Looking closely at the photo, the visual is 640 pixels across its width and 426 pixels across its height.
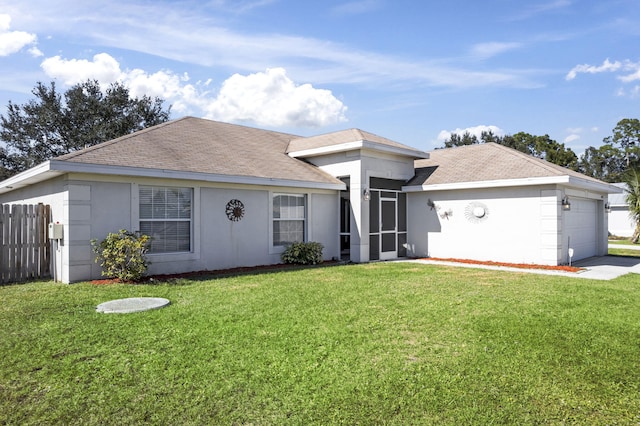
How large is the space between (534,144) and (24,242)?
5401 cm

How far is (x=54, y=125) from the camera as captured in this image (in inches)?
1246

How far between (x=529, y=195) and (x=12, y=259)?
46.9 ft

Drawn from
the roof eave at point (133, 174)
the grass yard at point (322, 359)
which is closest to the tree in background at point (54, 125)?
the roof eave at point (133, 174)

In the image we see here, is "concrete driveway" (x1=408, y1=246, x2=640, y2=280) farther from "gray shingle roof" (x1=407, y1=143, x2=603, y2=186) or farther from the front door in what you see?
→ "gray shingle roof" (x1=407, y1=143, x2=603, y2=186)

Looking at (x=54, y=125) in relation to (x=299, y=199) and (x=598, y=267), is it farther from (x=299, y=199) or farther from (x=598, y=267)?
(x=598, y=267)

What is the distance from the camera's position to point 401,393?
11.8ft

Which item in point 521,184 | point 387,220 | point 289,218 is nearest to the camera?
point 521,184

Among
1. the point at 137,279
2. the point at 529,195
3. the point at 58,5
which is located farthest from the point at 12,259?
the point at 529,195

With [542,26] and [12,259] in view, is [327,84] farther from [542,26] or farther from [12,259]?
[12,259]

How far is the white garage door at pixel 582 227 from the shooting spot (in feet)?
45.2

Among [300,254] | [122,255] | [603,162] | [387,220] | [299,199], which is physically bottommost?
[300,254]

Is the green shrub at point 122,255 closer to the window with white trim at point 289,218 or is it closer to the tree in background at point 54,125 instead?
the window with white trim at point 289,218

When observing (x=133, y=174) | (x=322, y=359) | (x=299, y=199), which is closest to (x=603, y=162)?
(x=299, y=199)

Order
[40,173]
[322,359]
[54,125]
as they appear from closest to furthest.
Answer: [322,359], [40,173], [54,125]
